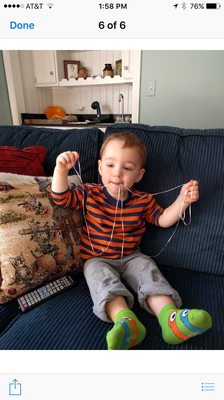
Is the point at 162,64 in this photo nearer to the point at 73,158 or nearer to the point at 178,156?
the point at 178,156

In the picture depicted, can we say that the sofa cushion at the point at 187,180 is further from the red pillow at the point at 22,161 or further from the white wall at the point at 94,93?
the white wall at the point at 94,93

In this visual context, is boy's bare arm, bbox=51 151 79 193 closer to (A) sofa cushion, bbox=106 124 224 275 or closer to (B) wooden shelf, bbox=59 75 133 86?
(A) sofa cushion, bbox=106 124 224 275

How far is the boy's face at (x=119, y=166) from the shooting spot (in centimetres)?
92

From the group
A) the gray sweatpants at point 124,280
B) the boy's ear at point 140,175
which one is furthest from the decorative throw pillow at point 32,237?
the boy's ear at point 140,175

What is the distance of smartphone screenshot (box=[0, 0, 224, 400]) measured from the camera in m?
0.52

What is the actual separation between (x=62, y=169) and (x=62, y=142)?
0.31 metres

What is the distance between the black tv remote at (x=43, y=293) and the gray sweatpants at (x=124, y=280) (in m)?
0.08

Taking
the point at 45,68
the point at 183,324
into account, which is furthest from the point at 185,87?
the point at 183,324

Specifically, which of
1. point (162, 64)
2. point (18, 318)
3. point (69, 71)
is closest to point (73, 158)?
point (18, 318)

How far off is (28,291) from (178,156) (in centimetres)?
72

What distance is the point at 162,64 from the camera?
1911 mm

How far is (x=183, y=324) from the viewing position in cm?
66

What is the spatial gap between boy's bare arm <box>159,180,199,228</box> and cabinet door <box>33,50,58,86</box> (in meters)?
2.18
